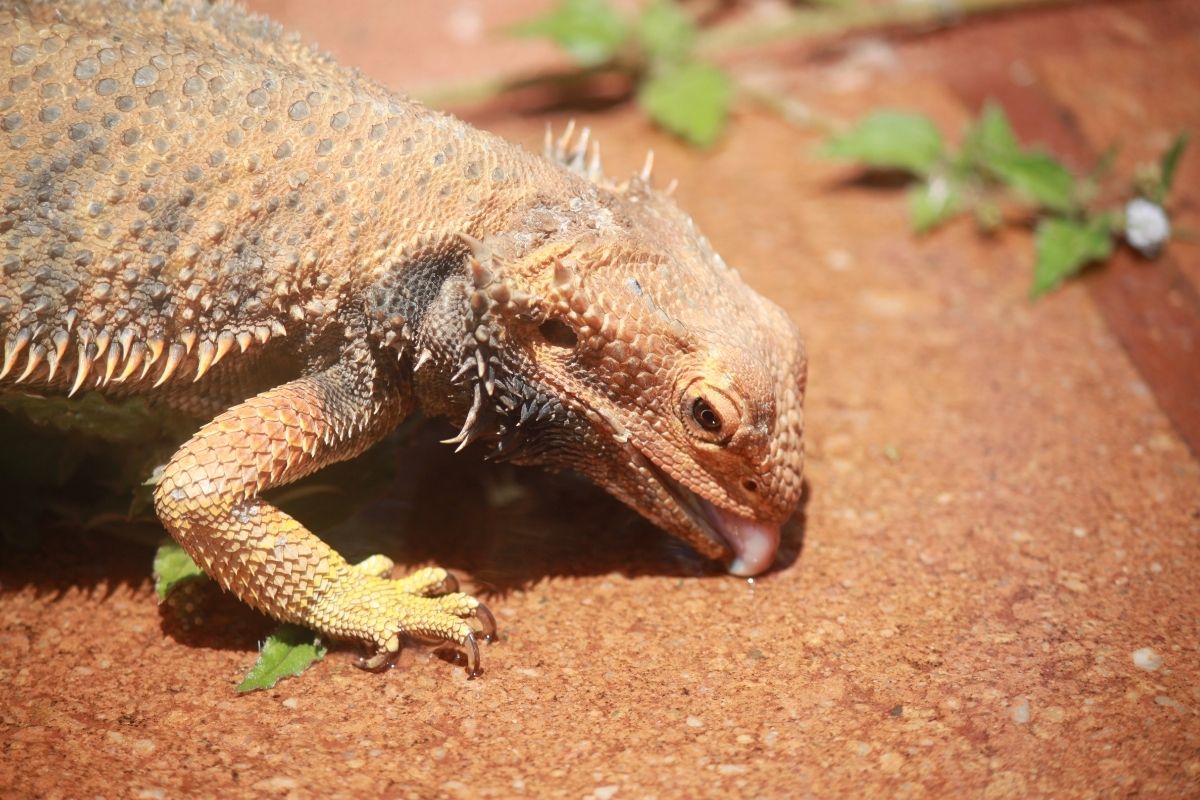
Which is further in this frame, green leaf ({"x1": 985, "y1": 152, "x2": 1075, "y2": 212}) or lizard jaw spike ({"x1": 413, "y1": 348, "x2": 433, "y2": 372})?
green leaf ({"x1": 985, "y1": 152, "x2": 1075, "y2": 212})

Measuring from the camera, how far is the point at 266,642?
4473 mm

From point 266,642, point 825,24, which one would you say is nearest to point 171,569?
point 266,642

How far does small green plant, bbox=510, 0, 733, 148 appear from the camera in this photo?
816cm

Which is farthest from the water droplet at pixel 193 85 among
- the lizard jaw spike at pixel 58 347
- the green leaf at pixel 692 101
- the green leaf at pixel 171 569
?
the green leaf at pixel 692 101

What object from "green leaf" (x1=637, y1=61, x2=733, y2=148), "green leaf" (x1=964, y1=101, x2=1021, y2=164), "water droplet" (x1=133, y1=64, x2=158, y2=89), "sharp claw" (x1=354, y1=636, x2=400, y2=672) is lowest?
"green leaf" (x1=964, y1=101, x2=1021, y2=164)

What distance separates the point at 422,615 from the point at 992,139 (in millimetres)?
5069

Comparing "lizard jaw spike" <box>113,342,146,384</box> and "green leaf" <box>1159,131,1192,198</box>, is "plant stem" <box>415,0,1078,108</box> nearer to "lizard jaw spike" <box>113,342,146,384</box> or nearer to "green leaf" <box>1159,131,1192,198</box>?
"green leaf" <box>1159,131,1192,198</box>

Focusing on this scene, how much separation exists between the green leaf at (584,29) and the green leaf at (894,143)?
2.02 meters

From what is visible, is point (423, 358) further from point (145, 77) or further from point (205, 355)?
point (145, 77)

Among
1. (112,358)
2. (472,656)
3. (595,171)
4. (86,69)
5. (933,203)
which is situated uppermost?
(86,69)

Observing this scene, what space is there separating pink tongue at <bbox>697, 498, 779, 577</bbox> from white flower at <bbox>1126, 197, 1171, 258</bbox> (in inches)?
142

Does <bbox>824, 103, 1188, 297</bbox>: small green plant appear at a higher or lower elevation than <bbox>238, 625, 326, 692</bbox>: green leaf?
lower

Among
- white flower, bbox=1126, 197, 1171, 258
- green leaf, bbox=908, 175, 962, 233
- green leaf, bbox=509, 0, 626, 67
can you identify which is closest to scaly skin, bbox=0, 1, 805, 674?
green leaf, bbox=908, 175, 962, 233

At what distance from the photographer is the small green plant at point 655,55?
8156mm
